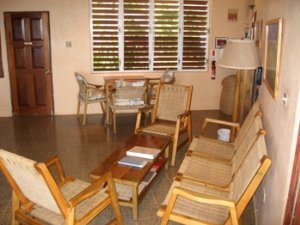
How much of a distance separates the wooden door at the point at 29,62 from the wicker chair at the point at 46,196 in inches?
149

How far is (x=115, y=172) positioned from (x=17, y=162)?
3.22ft

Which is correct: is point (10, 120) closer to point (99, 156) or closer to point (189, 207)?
point (99, 156)

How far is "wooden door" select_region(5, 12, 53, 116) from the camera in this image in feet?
18.5

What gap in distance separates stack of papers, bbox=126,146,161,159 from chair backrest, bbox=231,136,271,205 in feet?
2.94

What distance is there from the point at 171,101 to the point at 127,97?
1.02m

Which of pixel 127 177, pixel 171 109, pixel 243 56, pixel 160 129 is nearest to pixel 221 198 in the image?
pixel 127 177

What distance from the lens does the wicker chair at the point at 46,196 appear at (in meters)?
1.95

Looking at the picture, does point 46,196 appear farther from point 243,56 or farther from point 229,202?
point 243,56

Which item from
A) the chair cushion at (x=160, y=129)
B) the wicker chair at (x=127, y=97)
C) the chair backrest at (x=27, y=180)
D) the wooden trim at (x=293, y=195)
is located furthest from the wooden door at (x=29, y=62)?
the wooden trim at (x=293, y=195)

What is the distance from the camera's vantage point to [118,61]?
6094 millimetres

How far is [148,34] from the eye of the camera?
606 cm

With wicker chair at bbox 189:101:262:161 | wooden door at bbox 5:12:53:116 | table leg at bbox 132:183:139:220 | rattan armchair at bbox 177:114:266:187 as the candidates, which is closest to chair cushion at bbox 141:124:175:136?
wicker chair at bbox 189:101:262:161

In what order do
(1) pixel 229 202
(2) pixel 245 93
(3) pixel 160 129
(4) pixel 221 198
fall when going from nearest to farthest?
(1) pixel 229 202 → (4) pixel 221 198 → (3) pixel 160 129 → (2) pixel 245 93

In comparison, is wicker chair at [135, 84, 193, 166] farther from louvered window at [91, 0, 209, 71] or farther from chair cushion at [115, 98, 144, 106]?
louvered window at [91, 0, 209, 71]
